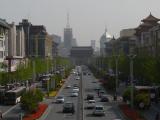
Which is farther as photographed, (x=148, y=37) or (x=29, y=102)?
(x=148, y=37)

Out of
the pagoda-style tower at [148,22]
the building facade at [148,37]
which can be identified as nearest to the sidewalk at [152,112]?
the building facade at [148,37]

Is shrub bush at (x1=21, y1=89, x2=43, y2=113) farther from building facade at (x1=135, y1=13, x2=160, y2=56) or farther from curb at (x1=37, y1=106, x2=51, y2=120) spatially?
building facade at (x1=135, y1=13, x2=160, y2=56)

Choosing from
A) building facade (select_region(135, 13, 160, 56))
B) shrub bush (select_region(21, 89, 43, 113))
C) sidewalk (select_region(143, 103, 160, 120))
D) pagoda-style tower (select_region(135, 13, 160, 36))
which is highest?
pagoda-style tower (select_region(135, 13, 160, 36))

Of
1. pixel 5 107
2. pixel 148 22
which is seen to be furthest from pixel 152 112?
pixel 148 22

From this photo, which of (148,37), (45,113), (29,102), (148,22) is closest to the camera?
(29,102)

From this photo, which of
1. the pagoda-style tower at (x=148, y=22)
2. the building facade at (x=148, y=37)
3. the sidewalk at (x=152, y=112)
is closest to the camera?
the sidewalk at (x=152, y=112)

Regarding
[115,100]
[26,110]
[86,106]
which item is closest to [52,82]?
[115,100]

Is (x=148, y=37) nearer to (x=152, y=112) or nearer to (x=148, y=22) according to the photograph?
(x=148, y=22)

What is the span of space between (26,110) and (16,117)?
10.4ft

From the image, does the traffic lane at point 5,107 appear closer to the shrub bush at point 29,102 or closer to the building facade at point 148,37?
the shrub bush at point 29,102

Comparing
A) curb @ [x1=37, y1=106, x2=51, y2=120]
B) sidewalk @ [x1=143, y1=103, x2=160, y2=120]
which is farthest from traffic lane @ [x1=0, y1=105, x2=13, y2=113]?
sidewalk @ [x1=143, y1=103, x2=160, y2=120]

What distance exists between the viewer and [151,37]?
11119cm

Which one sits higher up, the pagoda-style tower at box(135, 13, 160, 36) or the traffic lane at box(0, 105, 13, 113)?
the pagoda-style tower at box(135, 13, 160, 36)

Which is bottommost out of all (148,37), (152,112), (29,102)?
(152,112)
